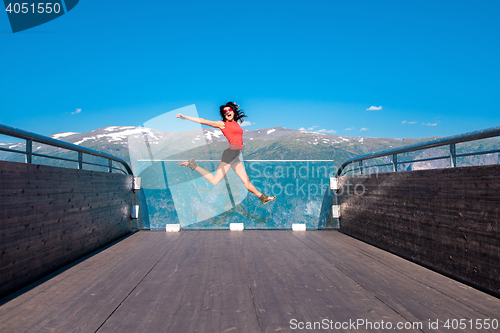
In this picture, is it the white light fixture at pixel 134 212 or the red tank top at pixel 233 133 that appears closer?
the red tank top at pixel 233 133

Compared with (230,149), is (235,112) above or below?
above

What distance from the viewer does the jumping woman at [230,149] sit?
5369 millimetres

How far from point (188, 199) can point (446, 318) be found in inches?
200

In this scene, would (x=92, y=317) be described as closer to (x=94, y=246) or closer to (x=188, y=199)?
(x=94, y=246)

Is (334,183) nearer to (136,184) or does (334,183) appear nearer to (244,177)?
(244,177)

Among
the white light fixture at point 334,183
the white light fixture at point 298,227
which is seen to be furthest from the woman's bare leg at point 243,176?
the white light fixture at point 334,183


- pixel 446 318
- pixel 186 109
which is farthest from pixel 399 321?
pixel 186 109

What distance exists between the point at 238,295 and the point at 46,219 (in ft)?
6.69

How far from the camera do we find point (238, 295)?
2260mm

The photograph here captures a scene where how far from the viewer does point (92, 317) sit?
1880mm

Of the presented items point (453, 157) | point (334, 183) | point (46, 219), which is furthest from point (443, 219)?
point (46, 219)

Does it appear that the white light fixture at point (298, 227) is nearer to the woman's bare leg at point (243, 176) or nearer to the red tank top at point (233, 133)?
the woman's bare leg at point (243, 176)

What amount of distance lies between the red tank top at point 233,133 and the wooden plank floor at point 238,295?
7.92 ft

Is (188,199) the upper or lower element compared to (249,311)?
upper
